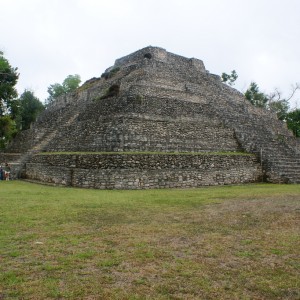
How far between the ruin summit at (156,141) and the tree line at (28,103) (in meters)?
8.07

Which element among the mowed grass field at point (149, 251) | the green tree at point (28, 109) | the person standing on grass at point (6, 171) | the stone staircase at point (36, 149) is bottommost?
the mowed grass field at point (149, 251)

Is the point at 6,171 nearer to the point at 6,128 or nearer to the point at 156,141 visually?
the point at 6,128

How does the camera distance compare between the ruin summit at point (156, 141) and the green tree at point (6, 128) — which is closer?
the ruin summit at point (156, 141)

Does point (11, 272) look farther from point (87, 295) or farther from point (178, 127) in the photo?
point (178, 127)

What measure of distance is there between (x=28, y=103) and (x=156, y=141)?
29811 millimetres

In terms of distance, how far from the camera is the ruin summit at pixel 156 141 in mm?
14164

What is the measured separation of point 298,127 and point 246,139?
15194 millimetres

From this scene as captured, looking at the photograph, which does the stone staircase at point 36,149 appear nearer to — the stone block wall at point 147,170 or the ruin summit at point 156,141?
the ruin summit at point 156,141

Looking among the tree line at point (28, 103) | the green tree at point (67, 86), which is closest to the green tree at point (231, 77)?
the tree line at point (28, 103)

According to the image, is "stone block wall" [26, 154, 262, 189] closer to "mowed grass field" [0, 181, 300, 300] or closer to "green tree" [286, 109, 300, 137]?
"mowed grass field" [0, 181, 300, 300]

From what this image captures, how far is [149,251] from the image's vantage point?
5250 mm

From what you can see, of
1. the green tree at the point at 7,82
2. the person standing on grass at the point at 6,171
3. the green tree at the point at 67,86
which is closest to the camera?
the person standing on grass at the point at 6,171

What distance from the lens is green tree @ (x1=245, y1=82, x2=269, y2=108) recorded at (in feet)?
126

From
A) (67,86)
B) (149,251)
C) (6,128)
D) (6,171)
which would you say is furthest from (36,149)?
(67,86)
